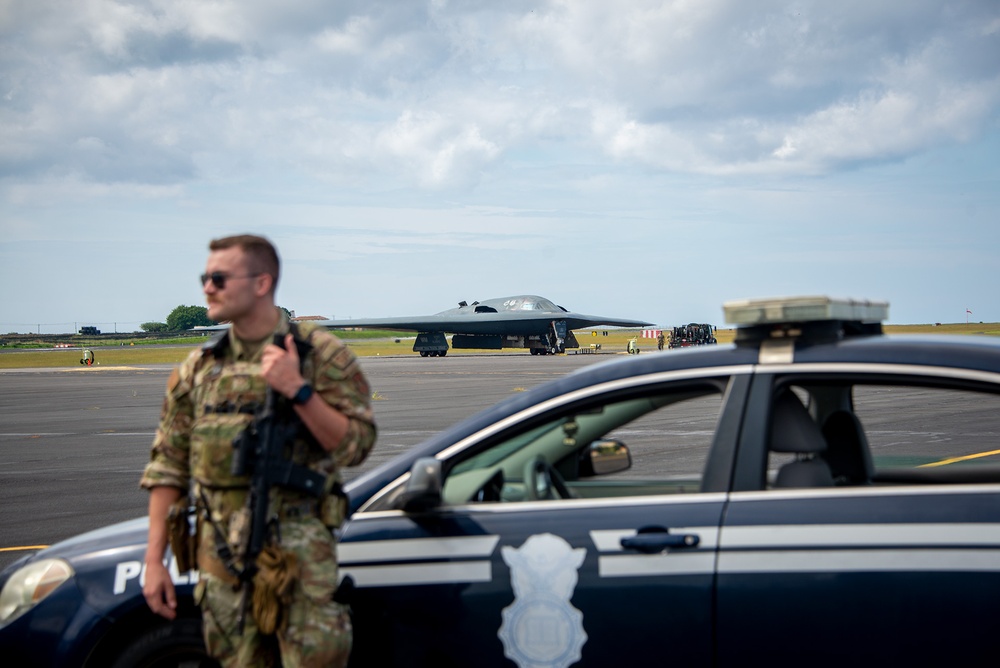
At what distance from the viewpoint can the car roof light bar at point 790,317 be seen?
11.5 ft

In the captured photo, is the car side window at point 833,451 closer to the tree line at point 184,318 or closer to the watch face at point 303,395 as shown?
the watch face at point 303,395

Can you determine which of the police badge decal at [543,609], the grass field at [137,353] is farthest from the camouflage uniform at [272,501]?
the grass field at [137,353]

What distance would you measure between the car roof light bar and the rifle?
1.61 meters

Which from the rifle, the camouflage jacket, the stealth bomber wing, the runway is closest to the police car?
the camouflage jacket

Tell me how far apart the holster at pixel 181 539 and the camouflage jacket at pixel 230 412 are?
9 centimetres

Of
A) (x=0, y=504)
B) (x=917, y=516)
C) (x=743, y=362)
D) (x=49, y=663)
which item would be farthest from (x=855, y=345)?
(x=0, y=504)

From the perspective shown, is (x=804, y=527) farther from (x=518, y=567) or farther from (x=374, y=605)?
(x=374, y=605)

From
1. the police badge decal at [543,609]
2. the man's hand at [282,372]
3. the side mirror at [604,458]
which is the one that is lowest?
the police badge decal at [543,609]

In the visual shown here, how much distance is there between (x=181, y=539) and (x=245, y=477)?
375mm

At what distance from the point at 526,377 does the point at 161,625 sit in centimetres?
2834

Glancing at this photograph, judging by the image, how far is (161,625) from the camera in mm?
3803

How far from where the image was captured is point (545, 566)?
339cm

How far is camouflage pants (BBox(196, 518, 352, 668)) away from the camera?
10.3 ft

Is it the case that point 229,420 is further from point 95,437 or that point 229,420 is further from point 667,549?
point 95,437
